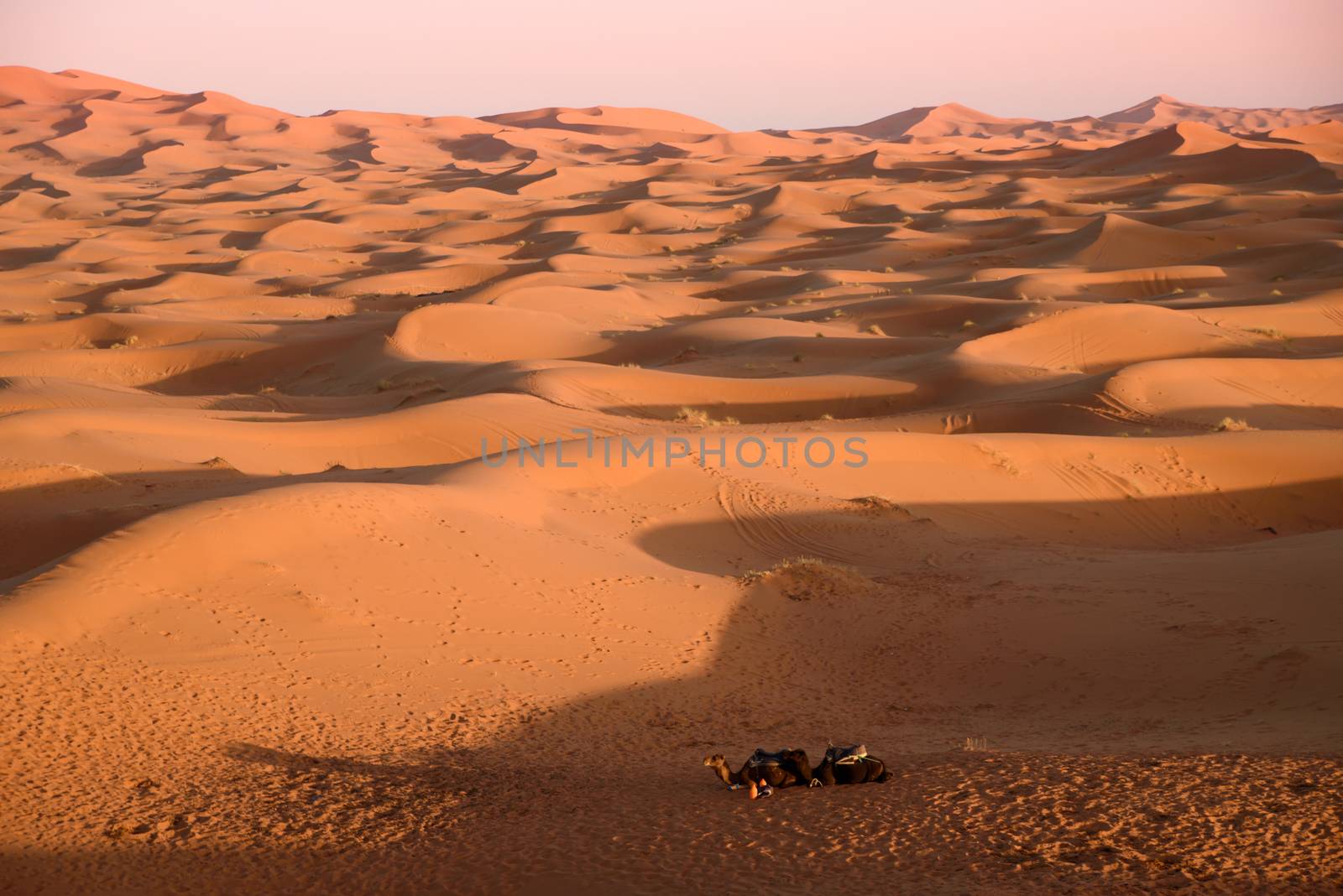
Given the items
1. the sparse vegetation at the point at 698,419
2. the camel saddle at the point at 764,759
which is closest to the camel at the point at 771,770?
the camel saddle at the point at 764,759

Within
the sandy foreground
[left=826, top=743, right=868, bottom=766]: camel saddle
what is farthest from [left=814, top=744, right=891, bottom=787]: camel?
the sandy foreground

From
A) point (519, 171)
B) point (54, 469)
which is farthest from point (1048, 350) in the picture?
point (519, 171)

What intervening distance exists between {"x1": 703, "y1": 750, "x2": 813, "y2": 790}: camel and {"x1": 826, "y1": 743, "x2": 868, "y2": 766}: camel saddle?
0.46ft

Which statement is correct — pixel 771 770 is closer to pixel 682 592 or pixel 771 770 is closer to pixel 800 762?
pixel 800 762

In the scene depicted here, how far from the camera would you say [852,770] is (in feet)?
19.6

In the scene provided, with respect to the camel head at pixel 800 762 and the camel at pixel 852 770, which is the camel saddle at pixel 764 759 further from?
the camel at pixel 852 770

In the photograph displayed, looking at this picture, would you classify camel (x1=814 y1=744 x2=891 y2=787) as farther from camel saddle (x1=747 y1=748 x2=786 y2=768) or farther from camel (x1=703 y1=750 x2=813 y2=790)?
camel saddle (x1=747 y1=748 x2=786 y2=768)

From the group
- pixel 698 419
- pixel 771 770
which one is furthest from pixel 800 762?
pixel 698 419

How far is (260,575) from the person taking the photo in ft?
29.4

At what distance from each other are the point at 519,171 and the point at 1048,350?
59957 millimetres

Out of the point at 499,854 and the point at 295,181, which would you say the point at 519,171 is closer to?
the point at 295,181

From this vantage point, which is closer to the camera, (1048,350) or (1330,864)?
(1330,864)

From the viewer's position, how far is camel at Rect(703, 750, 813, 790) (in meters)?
5.96

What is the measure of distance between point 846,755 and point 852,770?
0.33ft
